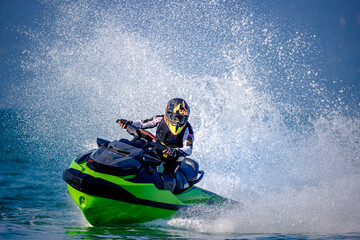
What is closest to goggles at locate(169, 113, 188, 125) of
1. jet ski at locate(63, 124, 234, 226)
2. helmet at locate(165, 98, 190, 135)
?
helmet at locate(165, 98, 190, 135)

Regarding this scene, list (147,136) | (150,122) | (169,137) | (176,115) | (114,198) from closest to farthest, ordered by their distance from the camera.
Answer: (114,198)
(147,136)
(176,115)
(169,137)
(150,122)

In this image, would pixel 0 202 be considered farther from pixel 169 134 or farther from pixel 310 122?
pixel 310 122

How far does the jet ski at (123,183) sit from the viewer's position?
3.55 metres

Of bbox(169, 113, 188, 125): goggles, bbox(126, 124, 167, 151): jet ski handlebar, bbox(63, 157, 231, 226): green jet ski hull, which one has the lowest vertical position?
bbox(63, 157, 231, 226): green jet ski hull

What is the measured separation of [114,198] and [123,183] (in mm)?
183

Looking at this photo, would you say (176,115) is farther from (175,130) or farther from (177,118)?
(175,130)

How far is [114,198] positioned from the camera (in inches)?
140

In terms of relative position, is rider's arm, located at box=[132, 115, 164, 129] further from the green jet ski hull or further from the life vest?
the green jet ski hull

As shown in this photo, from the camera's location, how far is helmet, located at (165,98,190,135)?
458 centimetres

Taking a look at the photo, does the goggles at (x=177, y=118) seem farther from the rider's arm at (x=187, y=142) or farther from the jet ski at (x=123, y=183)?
the jet ski at (x=123, y=183)

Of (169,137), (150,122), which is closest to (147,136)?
(169,137)

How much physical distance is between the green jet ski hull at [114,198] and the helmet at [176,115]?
3.21ft

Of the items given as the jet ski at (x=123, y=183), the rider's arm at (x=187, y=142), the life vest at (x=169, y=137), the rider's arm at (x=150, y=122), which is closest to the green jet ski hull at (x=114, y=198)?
the jet ski at (x=123, y=183)

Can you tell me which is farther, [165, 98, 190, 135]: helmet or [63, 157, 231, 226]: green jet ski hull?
[165, 98, 190, 135]: helmet
